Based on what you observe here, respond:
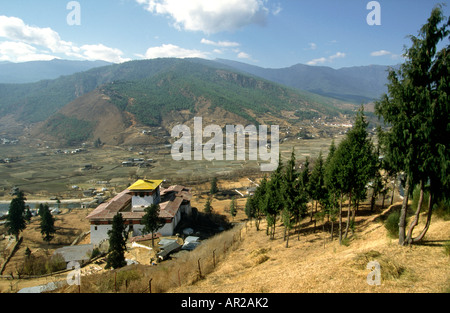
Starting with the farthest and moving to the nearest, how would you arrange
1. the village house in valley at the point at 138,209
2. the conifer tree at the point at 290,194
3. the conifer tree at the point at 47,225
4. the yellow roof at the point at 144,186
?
the yellow roof at the point at 144,186
the conifer tree at the point at 47,225
the village house in valley at the point at 138,209
the conifer tree at the point at 290,194

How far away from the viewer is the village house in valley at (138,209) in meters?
27.5

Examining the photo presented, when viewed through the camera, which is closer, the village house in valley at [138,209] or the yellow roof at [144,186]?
the village house in valley at [138,209]

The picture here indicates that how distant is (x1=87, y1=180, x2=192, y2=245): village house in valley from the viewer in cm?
2752

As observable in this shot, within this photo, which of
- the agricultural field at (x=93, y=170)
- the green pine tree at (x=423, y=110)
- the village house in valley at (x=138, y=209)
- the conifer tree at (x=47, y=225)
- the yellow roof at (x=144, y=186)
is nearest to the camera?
the green pine tree at (x=423, y=110)

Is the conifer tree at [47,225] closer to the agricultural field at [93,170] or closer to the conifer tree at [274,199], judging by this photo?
the conifer tree at [274,199]

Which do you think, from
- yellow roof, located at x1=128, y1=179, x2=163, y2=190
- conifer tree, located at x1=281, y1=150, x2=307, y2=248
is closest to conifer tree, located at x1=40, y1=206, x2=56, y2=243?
yellow roof, located at x1=128, y1=179, x2=163, y2=190

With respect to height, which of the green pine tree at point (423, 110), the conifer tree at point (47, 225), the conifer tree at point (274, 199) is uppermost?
the green pine tree at point (423, 110)

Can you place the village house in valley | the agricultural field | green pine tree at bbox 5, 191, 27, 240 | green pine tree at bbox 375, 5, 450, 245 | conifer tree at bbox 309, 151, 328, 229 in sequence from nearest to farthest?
green pine tree at bbox 375, 5, 450, 245 < conifer tree at bbox 309, 151, 328, 229 < the village house in valley < green pine tree at bbox 5, 191, 27, 240 < the agricultural field

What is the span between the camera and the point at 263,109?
643 feet

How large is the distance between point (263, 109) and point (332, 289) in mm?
195301

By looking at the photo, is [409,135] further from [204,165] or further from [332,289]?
[204,165]

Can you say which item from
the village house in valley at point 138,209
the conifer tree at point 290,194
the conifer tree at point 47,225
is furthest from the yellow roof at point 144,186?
the conifer tree at point 290,194

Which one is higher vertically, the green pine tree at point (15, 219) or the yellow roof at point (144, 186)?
the yellow roof at point (144, 186)

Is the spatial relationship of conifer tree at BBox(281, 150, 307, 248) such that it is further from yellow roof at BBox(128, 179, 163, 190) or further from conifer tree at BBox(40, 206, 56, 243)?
conifer tree at BBox(40, 206, 56, 243)
